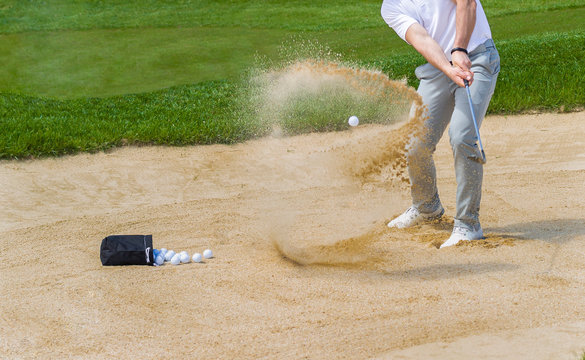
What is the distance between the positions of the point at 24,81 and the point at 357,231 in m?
6.40

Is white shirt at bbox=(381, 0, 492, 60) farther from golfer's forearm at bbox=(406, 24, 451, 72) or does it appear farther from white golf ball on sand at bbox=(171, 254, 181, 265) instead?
white golf ball on sand at bbox=(171, 254, 181, 265)

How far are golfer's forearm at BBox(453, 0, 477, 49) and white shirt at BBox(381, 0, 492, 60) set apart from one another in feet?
0.33

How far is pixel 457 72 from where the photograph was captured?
4.78 meters

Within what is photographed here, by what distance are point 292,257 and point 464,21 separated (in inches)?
75.5

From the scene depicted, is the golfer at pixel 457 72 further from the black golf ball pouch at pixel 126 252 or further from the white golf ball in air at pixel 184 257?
the black golf ball pouch at pixel 126 252

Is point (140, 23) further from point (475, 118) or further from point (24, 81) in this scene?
point (475, 118)

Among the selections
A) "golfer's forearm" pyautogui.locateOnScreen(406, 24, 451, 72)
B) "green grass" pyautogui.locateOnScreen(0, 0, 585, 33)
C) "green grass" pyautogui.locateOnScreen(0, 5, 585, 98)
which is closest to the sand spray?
"golfer's forearm" pyautogui.locateOnScreen(406, 24, 451, 72)

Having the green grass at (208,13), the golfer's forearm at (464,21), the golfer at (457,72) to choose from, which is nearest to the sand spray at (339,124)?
the golfer at (457,72)

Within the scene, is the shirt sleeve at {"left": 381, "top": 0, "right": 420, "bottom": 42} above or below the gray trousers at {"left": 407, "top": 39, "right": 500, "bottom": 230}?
above

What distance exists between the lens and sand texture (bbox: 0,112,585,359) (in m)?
4.03

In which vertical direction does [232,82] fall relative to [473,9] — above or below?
below

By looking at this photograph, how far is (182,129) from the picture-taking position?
8.05m

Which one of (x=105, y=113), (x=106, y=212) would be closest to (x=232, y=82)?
(x=105, y=113)

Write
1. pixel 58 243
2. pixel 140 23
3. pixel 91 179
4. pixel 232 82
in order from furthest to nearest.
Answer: pixel 140 23
pixel 232 82
pixel 91 179
pixel 58 243
